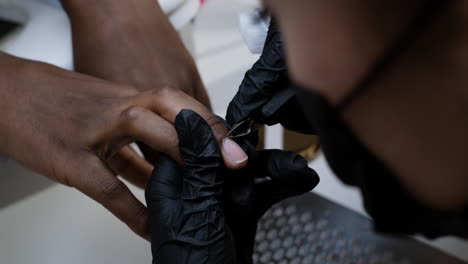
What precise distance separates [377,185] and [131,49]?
0.61 meters

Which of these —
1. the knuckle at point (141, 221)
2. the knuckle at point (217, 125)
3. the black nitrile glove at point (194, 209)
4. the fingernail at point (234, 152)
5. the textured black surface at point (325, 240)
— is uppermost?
the knuckle at point (217, 125)

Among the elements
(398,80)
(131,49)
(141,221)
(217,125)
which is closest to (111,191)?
(141,221)

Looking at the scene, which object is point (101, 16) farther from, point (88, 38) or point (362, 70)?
point (362, 70)

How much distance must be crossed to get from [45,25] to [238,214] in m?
0.61

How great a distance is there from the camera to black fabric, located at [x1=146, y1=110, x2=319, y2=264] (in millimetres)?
572

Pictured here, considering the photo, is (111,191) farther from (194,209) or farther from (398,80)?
(398,80)

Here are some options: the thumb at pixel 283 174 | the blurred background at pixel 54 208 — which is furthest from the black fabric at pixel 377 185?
the blurred background at pixel 54 208

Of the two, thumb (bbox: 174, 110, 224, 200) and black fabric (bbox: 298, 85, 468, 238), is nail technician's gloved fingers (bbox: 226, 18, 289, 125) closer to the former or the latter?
thumb (bbox: 174, 110, 224, 200)

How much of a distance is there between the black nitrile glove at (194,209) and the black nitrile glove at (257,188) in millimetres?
29

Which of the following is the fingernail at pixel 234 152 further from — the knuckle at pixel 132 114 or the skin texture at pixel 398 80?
the skin texture at pixel 398 80

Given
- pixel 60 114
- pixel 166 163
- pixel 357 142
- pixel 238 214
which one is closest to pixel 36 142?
pixel 60 114

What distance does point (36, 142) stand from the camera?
2.29 ft

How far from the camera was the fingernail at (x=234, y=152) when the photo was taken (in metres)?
0.58

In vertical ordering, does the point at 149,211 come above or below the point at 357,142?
below
